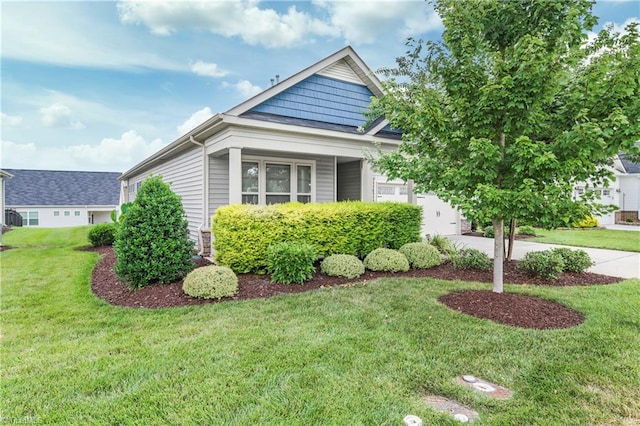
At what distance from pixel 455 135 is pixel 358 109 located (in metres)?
6.14

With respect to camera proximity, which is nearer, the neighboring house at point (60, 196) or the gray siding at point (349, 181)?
the gray siding at point (349, 181)

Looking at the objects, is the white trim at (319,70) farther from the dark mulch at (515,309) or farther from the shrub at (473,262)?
the dark mulch at (515,309)

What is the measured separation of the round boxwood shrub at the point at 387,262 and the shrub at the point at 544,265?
8.04 ft

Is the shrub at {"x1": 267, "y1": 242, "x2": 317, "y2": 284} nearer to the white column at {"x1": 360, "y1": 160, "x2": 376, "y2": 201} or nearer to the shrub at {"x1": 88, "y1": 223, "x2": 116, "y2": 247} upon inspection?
the white column at {"x1": 360, "y1": 160, "x2": 376, "y2": 201}

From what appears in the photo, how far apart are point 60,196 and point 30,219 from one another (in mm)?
3073

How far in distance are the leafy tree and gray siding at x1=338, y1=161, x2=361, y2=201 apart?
6.34 metres

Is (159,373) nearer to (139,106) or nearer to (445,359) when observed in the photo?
(445,359)

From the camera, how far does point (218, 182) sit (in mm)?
9055

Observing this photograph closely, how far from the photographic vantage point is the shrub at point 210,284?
5.24m

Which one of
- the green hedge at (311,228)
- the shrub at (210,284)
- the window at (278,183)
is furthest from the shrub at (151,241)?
the window at (278,183)

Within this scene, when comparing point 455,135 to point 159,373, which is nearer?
point 159,373

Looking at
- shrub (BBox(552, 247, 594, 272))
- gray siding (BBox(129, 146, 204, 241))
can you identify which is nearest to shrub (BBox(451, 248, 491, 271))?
shrub (BBox(552, 247, 594, 272))

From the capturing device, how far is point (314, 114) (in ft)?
30.6

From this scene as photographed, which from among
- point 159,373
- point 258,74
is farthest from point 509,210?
point 258,74
